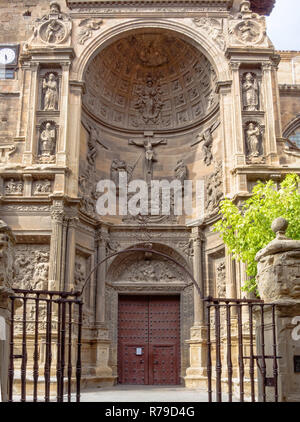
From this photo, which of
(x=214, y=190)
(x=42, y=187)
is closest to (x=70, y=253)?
(x=42, y=187)

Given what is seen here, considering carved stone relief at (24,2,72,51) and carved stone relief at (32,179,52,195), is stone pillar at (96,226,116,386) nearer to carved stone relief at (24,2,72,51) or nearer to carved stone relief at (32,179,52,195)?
carved stone relief at (32,179,52,195)

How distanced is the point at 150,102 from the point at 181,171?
135 inches

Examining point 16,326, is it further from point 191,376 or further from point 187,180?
point 187,180

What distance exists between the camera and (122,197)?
68.9ft

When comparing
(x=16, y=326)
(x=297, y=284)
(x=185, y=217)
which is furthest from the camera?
(x=185, y=217)

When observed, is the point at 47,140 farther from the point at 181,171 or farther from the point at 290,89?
the point at 290,89

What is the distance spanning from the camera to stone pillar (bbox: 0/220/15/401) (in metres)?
7.15

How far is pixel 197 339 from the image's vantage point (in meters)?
18.6

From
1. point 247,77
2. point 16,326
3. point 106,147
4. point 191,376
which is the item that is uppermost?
point 247,77

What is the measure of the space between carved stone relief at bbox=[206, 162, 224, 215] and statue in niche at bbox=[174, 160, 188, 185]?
123 centimetres

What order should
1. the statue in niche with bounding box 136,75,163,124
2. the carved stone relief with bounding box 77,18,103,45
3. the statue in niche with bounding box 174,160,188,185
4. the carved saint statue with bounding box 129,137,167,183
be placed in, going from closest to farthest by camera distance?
the carved stone relief with bounding box 77,18,103,45 → the statue in niche with bounding box 174,160,188,185 → the carved saint statue with bounding box 129,137,167,183 → the statue in niche with bounding box 136,75,163,124

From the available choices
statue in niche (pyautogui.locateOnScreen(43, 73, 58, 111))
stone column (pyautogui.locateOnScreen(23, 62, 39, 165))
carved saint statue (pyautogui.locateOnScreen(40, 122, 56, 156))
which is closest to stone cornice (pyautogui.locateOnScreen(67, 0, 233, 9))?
stone column (pyautogui.locateOnScreen(23, 62, 39, 165))
